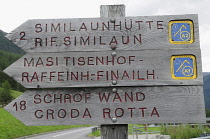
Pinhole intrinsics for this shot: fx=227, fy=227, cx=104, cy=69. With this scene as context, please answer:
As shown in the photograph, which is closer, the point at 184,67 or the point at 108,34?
the point at 184,67

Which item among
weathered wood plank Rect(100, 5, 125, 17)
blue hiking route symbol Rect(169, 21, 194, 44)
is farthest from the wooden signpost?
weathered wood plank Rect(100, 5, 125, 17)

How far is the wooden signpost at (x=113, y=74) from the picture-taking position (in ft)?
8.10

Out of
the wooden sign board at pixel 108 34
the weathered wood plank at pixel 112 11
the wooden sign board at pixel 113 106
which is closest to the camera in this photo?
the wooden sign board at pixel 113 106

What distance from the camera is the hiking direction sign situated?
8.10ft

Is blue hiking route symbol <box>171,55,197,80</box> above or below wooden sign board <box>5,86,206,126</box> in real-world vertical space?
above

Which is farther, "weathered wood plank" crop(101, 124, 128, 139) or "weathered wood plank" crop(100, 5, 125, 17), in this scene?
"weathered wood plank" crop(100, 5, 125, 17)

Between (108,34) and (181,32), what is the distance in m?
0.82

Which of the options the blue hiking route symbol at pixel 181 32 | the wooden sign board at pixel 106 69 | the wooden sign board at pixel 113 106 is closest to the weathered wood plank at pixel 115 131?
the wooden sign board at pixel 113 106

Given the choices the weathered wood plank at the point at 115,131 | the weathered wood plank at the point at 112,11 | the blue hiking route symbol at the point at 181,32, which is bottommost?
the weathered wood plank at the point at 115,131

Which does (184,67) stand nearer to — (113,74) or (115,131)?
(113,74)

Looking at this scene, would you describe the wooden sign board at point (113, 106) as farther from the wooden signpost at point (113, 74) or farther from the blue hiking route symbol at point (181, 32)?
the blue hiking route symbol at point (181, 32)

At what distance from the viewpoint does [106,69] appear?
99.2 inches

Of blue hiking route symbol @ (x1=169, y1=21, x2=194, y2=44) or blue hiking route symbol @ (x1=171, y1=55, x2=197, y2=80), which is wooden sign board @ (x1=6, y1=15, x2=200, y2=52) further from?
blue hiking route symbol @ (x1=171, y1=55, x2=197, y2=80)

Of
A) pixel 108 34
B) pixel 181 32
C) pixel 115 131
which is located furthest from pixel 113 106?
pixel 181 32
